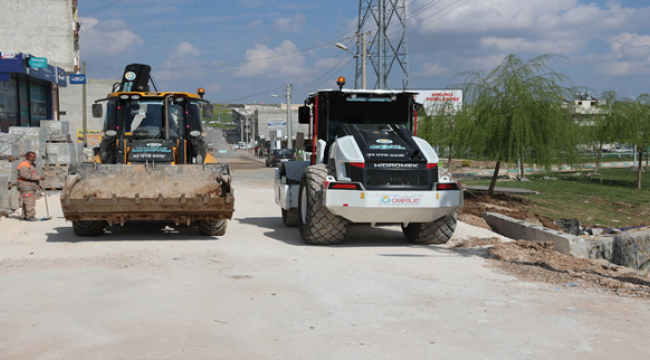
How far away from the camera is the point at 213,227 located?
1154 cm

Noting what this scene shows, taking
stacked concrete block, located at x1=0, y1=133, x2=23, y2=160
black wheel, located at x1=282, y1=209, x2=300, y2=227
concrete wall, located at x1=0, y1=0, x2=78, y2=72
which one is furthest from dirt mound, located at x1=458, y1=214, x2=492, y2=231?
concrete wall, located at x1=0, y1=0, x2=78, y2=72

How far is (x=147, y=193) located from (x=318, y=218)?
314 centimetres

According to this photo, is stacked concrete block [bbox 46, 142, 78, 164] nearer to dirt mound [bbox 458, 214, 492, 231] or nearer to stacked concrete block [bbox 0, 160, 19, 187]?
stacked concrete block [bbox 0, 160, 19, 187]

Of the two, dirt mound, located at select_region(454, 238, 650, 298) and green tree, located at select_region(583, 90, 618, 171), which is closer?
dirt mound, located at select_region(454, 238, 650, 298)

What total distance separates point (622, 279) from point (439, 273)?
7.71 ft

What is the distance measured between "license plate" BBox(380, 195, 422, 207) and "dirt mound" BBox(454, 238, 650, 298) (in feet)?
4.52

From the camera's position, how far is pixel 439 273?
851 centimetres

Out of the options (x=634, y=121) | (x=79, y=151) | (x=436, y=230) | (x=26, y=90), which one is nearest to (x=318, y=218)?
(x=436, y=230)

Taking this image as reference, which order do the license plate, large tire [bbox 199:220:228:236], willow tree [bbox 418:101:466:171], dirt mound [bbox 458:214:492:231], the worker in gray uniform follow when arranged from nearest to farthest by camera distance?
the license plate → large tire [bbox 199:220:228:236] → the worker in gray uniform → dirt mound [bbox 458:214:492:231] → willow tree [bbox 418:101:466:171]

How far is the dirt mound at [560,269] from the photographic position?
7.78 m

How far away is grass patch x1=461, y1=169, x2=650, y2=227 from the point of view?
19500 millimetres

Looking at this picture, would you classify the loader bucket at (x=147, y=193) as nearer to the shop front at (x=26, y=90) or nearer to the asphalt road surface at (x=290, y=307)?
the asphalt road surface at (x=290, y=307)

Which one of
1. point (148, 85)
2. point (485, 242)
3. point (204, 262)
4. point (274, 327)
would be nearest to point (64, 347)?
point (274, 327)

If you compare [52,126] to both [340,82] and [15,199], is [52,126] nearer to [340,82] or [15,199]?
[15,199]
